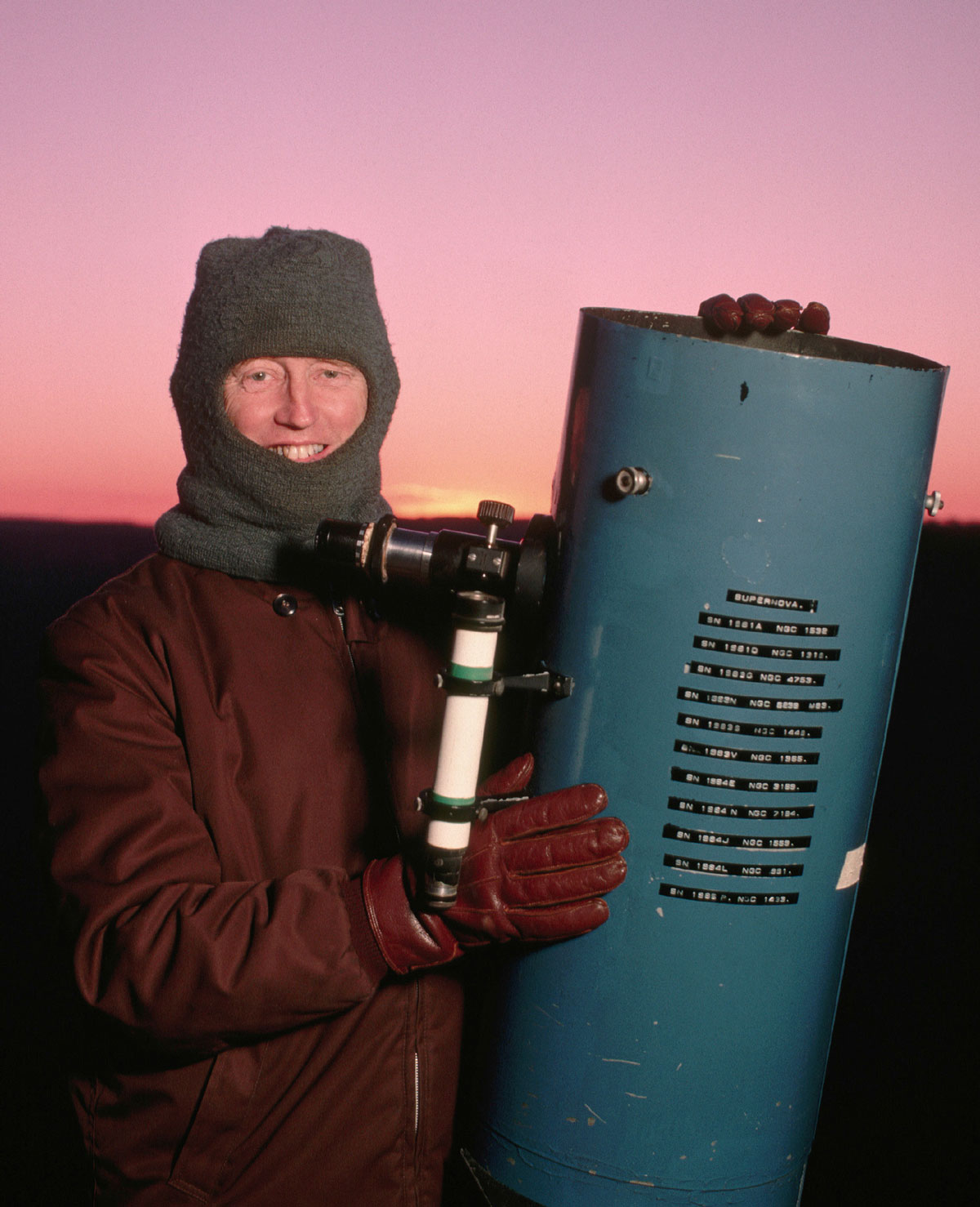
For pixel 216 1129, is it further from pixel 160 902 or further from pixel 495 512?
pixel 495 512

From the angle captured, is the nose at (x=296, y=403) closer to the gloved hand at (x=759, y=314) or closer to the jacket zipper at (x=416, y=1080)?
the gloved hand at (x=759, y=314)

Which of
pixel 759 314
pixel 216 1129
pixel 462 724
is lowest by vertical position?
pixel 216 1129

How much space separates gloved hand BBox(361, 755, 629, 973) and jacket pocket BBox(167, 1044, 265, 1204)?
0.93ft

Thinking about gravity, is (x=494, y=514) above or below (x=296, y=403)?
below

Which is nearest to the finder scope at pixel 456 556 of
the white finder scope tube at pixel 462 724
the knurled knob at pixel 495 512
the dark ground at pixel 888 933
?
the knurled knob at pixel 495 512

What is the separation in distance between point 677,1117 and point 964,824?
2.52 metres

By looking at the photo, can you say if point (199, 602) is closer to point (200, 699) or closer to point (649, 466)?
point (200, 699)

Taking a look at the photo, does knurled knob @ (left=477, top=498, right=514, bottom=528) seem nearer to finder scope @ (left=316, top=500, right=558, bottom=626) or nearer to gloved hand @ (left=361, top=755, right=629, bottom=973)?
finder scope @ (left=316, top=500, right=558, bottom=626)

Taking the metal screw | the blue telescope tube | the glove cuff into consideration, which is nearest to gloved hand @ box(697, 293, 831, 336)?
the blue telescope tube

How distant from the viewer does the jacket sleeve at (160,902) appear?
1020 mm

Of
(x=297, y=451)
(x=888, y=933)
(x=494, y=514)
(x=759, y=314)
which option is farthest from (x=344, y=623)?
(x=888, y=933)

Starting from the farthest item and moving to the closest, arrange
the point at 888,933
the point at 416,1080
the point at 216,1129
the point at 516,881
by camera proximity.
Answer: the point at 888,933, the point at 416,1080, the point at 216,1129, the point at 516,881

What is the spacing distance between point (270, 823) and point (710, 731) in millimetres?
587

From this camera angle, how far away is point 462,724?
3.02ft
